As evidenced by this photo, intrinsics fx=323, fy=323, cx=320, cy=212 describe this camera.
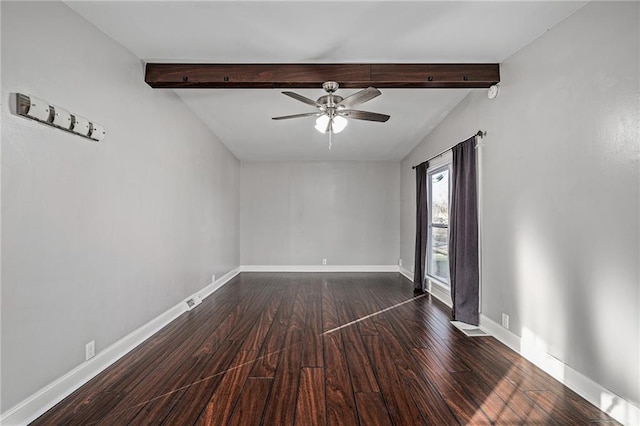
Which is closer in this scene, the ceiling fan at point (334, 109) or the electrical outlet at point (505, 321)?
the ceiling fan at point (334, 109)

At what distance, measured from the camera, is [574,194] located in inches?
92.4

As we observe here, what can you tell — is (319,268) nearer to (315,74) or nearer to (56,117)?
(315,74)

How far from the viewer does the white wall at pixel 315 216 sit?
7.64 m

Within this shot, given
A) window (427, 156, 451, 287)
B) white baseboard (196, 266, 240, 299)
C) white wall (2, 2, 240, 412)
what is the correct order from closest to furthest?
white wall (2, 2, 240, 412) < white baseboard (196, 266, 240, 299) < window (427, 156, 451, 287)

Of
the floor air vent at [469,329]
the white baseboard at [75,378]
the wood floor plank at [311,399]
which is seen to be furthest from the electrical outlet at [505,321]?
the white baseboard at [75,378]

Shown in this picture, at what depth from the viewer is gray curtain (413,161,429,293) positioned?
5.64 meters

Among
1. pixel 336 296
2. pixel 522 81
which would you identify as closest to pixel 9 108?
pixel 522 81

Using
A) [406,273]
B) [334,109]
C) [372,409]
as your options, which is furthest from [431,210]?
[372,409]

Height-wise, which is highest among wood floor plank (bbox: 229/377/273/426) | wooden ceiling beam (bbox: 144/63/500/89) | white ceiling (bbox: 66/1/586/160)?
white ceiling (bbox: 66/1/586/160)

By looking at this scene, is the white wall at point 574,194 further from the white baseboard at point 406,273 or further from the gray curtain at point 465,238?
the white baseboard at point 406,273

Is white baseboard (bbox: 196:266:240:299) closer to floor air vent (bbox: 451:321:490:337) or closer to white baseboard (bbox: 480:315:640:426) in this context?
floor air vent (bbox: 451:321:490:337)

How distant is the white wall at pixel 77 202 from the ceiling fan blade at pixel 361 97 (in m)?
2.01

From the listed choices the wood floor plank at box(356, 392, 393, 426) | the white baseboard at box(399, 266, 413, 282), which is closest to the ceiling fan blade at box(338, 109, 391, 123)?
the wood floor plank at box(356, 392, 393, 426)

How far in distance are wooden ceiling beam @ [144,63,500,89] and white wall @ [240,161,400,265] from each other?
4448 millimetres
